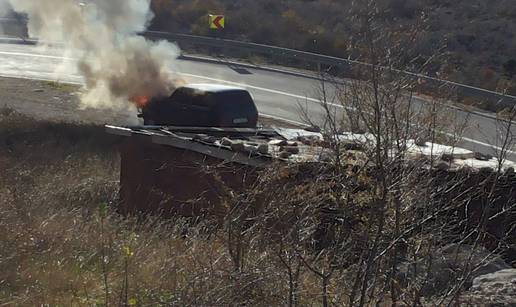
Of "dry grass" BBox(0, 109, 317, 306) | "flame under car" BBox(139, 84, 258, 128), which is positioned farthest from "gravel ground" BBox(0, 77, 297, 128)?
"dry grass" BBox(0, 109, 317, 306)

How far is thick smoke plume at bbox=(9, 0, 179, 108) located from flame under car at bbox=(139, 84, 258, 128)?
1042 mm

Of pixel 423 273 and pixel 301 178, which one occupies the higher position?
pixel 301 178

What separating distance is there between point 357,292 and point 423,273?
850 millimetres

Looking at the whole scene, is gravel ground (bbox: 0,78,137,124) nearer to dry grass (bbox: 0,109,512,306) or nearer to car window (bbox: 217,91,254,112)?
car window (bbox: 217,91,254,112)

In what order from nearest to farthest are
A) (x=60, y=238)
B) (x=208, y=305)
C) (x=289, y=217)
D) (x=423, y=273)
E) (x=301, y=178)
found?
(x=208, y=305)
(x=289, y=217)
(x=423, y=273)
(x=301, y=178)
(x=60, y=238)

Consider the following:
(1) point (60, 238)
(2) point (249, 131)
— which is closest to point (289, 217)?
(1) point (60, 238)

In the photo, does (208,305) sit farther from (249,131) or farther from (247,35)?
(247,35)

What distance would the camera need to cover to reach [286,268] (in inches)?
206

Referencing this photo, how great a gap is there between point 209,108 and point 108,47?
14.5ft

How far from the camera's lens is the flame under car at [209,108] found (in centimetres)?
1759

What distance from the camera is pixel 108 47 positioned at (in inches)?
814

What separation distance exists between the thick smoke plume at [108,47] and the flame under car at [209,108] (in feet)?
3.42

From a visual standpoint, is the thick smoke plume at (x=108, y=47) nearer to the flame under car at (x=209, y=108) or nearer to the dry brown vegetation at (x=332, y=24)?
the flame under car at (x=209, y=108)

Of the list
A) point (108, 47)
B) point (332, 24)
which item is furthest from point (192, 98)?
point (332, 24)
